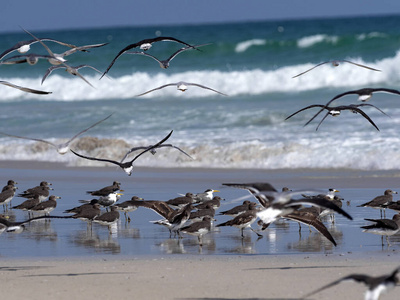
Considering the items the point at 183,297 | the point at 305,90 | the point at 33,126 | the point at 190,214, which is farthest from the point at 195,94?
the point at 183,297

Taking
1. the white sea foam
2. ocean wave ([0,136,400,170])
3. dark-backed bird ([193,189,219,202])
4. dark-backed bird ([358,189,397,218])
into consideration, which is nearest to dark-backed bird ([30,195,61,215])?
dark-backed bird ([193,189,219,202])

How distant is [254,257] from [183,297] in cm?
216

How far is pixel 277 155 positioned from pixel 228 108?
8344 mm

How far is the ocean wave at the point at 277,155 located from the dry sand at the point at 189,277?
27.8ft

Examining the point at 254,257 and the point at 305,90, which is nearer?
the point at 254,257

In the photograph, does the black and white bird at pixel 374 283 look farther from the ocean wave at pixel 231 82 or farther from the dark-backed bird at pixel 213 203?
Result: the ocean wave at pixel 231 82

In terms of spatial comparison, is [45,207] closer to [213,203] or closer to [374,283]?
[213,203]

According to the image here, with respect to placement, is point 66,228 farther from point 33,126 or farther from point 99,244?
point 33,126

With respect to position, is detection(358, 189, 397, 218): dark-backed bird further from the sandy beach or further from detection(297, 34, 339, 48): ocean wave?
detection(297, 34, 339, 48): ocean wave

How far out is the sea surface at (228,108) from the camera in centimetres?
1973

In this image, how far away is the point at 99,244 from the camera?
1117cm

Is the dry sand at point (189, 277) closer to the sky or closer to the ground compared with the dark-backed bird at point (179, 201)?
closer to the ground

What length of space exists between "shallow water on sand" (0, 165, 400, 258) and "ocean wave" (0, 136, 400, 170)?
1019 mm

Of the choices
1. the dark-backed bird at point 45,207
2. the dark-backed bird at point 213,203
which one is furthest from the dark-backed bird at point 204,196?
the dark-backed bird at point 45,207
